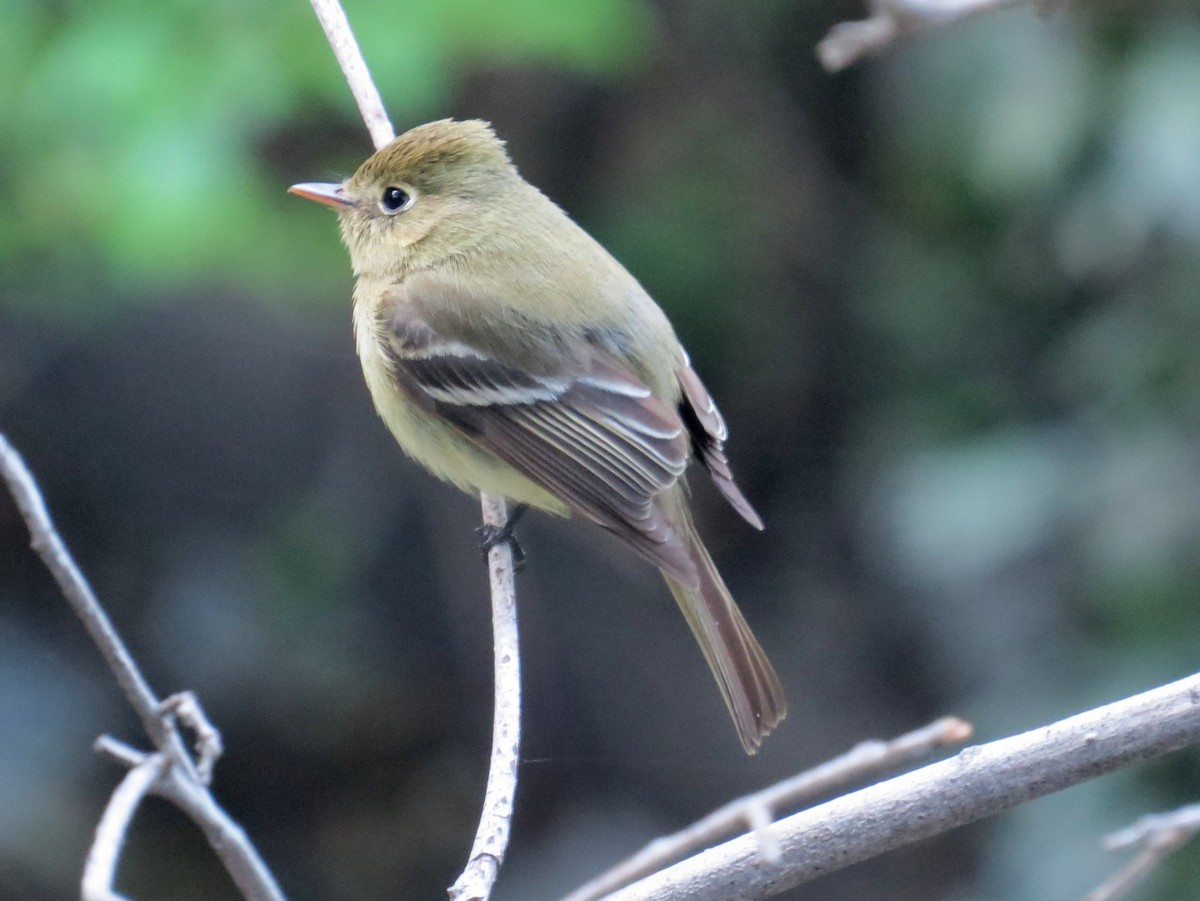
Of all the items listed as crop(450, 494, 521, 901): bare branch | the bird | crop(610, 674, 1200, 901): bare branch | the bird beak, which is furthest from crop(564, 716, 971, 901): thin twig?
the bird beak

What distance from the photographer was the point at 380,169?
10.8ft

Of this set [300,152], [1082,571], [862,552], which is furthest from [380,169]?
[862,552]

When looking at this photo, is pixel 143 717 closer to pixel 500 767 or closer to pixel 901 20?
pixel 500 767

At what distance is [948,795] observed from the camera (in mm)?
1633

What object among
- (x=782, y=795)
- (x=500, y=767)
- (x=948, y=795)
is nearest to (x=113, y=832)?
(x=782, y=795)

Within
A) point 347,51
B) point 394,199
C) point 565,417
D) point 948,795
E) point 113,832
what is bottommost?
point 948,795

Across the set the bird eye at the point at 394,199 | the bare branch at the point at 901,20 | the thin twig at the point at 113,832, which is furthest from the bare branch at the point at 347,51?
the thin twig at the point at 113,832

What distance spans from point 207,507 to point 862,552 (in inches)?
84.0

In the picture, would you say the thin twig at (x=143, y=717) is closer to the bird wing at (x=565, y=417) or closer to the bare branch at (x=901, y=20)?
the bare branch at (x=901, y=20)

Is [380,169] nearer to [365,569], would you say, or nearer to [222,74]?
[222,74]

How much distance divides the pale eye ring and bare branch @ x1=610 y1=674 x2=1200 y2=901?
6.74 ft

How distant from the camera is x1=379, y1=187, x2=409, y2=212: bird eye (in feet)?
11.0

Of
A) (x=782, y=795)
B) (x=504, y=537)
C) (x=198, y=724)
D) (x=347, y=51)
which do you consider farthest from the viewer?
Answer: (x=504, y=537)

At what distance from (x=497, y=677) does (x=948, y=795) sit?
0.78 meters
